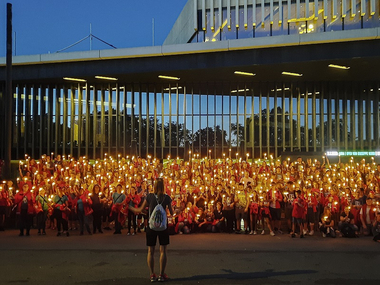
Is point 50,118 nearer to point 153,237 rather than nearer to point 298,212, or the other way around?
point 298,212

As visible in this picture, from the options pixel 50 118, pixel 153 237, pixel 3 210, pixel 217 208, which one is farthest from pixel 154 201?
pixel 50 118

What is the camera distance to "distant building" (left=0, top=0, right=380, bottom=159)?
2886 centimetres

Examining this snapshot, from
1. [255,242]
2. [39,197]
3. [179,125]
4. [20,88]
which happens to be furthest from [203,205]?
[20,88]

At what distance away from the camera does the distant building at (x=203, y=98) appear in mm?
28859

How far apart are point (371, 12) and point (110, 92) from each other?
17.1m

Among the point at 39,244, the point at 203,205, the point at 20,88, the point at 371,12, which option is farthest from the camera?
the point at 20,88

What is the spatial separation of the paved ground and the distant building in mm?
15450

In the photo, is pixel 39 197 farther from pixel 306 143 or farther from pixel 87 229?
pixel 306 143

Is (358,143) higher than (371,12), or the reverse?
(371,12)

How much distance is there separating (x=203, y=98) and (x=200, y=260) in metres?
24.0

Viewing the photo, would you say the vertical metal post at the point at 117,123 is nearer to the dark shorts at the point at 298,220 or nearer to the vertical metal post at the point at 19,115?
the vertical metal post at the point at 19,115

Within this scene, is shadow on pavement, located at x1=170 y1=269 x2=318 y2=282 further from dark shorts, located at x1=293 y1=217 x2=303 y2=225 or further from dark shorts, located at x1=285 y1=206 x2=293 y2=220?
dark shorts, located at x1=285 y1=206 x2=293 y2=220

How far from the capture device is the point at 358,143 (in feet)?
110

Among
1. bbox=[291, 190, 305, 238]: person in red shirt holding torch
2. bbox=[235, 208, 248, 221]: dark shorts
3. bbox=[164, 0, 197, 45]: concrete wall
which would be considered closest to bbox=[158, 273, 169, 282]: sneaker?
bbox=[291, 190, 305, 238]: person in red shirt holding torch
